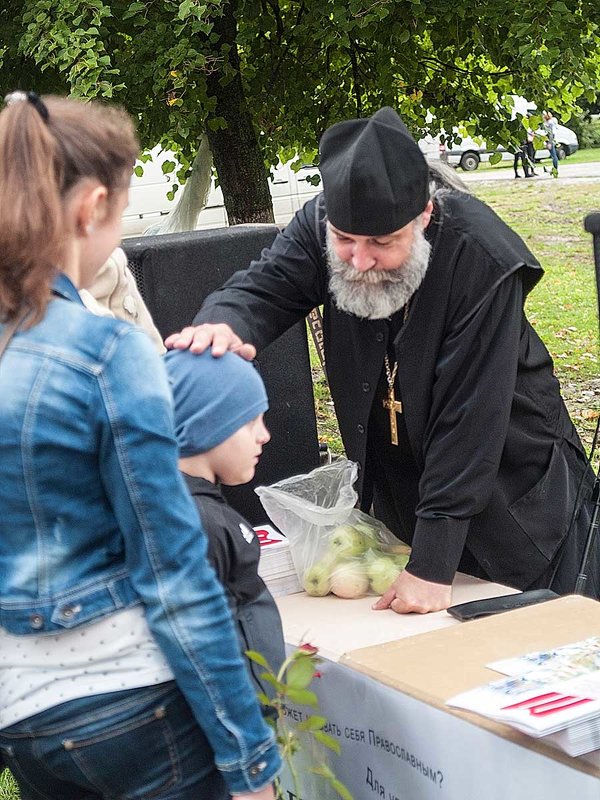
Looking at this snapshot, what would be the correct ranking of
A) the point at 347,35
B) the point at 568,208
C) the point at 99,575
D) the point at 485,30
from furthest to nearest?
the point at 568,208 → the point at 485,30 → the point at 347,35 → the point at 99,575

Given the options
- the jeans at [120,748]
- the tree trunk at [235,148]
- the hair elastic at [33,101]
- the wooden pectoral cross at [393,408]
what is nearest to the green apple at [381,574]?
the wooden pectoral cross at [393,408]

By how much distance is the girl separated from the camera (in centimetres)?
133

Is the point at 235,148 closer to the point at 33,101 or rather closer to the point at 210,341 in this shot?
the point at 210,341

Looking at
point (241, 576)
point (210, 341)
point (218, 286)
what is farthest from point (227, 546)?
point (218, 286)

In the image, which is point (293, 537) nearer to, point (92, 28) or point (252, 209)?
point (92, 28)

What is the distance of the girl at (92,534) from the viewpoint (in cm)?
133

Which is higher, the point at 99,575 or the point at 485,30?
the point at 485,30

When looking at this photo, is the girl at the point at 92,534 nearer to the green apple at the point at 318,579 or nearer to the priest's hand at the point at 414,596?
the priest's hand at the point at 414,596

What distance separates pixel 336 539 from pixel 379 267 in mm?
632

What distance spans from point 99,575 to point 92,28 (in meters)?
3.68

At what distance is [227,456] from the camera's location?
1767mm

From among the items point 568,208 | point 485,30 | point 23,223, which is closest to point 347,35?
point 485,30

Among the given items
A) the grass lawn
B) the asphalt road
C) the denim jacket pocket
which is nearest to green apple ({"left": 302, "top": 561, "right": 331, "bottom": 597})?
the denim jacket pocket

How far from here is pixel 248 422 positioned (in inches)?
68.5
